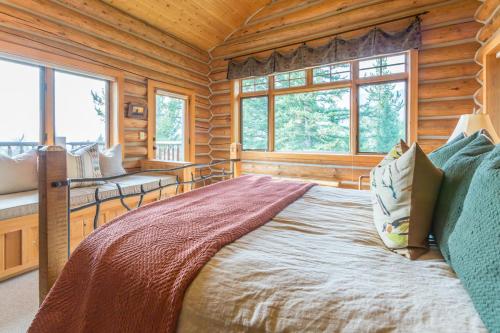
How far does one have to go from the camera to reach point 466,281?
0.63 meters

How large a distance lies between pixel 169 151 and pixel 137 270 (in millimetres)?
4250

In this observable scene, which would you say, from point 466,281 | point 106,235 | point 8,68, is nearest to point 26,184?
point 8,68

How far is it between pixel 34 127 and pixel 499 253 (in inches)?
151

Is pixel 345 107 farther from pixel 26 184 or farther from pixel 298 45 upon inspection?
pixel 26 184

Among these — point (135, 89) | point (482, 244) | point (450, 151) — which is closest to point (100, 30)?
point (135, 89)

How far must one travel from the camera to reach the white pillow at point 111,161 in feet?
10.7

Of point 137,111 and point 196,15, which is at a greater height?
point 196,15

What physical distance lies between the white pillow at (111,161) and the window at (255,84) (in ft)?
8.11

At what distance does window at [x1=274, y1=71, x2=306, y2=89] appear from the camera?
4.35 meters

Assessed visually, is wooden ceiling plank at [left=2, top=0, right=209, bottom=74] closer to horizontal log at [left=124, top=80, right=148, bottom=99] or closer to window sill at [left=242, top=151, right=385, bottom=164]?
horizontal log at [left=124, top=80, right=148, bottom=99]

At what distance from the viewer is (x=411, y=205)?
3.04 feet

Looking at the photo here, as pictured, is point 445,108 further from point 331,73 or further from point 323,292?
point 323,292

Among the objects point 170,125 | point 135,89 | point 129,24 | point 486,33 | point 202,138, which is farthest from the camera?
point 202,138

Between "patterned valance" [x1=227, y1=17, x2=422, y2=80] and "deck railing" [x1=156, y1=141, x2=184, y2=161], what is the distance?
159 centimetres
